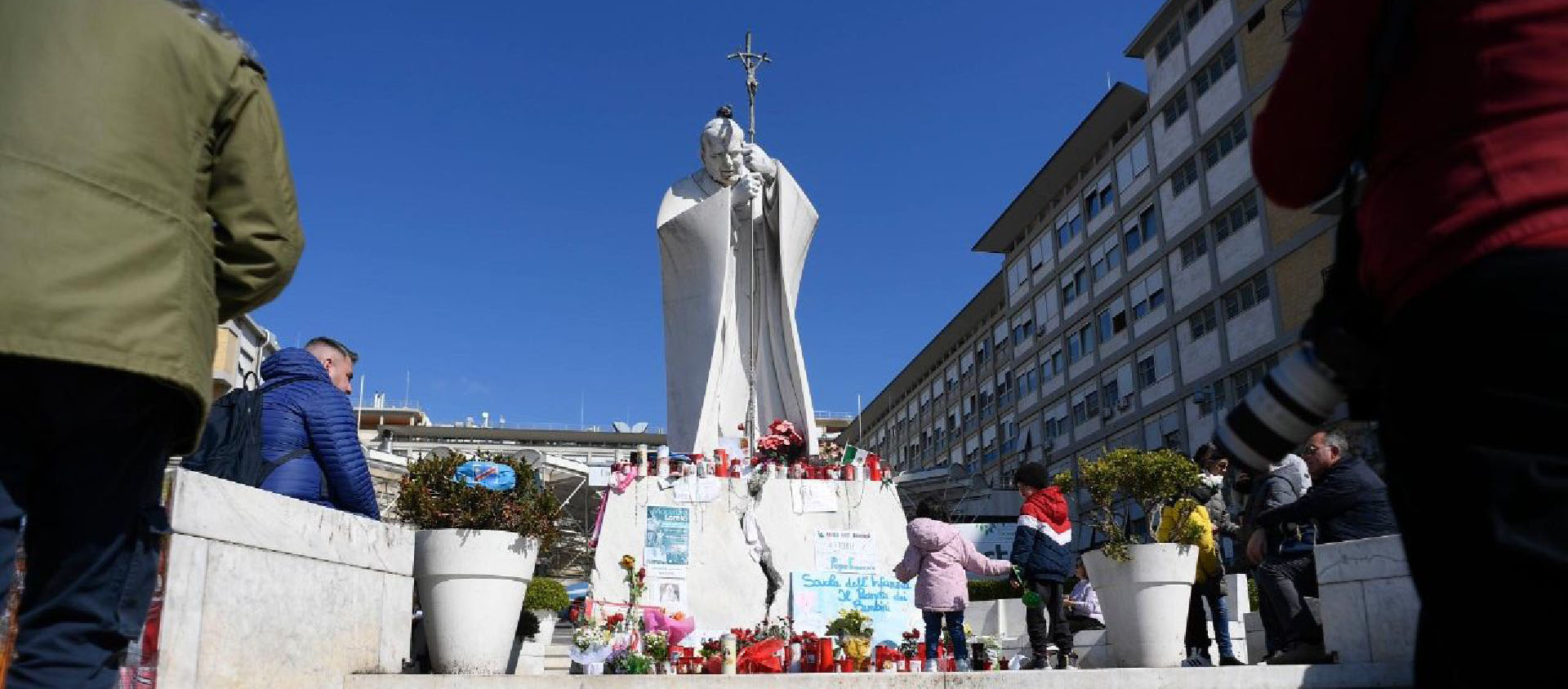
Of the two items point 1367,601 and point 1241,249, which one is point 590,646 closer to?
point 1367,601

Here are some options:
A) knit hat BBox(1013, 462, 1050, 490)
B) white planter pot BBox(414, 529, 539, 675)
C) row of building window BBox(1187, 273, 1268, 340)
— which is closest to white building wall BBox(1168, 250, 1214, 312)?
row of building window BBox(1187, 273, 1268, 340)

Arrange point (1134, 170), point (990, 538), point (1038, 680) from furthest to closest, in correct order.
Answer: point (1134, 170), point (990, 538), point (1038, 680)

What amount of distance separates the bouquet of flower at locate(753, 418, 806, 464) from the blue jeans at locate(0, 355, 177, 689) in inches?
381

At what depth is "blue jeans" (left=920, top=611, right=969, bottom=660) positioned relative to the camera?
7.63 m

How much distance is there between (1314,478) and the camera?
6094 mm

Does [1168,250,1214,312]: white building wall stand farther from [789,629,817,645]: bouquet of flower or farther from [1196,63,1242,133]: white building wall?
[789,629,817,645]: bouquet of flower

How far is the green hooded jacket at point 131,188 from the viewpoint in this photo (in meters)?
1.92

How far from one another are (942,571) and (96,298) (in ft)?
20.9

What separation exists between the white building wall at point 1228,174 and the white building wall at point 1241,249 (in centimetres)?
139

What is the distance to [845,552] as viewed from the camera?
1089cm

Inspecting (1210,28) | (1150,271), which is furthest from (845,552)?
(1150,271)

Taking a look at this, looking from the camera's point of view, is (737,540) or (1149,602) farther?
(737,540)

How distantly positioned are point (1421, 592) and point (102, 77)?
2.27 meters

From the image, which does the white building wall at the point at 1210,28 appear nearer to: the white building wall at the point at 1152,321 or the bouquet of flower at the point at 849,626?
the white building wall at the point at 1152,321
